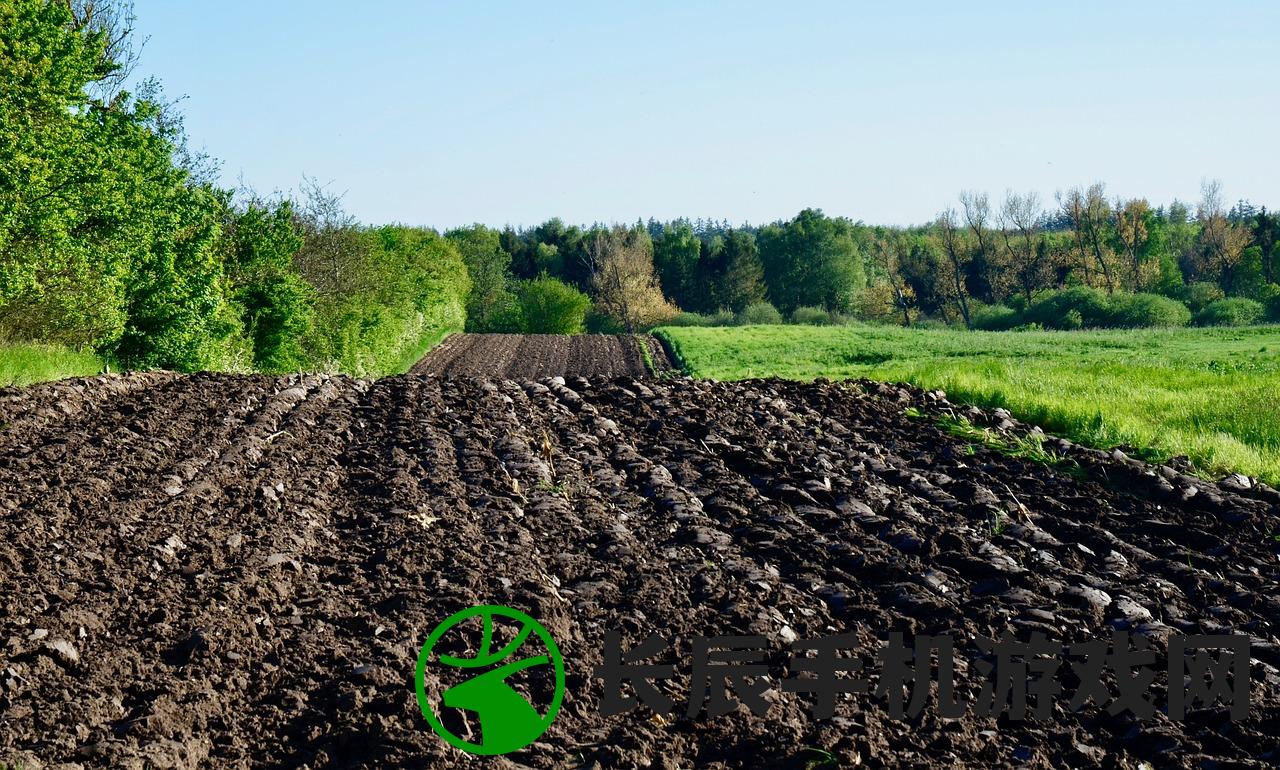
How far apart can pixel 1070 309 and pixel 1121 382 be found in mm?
42858

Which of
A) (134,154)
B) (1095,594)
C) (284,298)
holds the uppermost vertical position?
(134,154)

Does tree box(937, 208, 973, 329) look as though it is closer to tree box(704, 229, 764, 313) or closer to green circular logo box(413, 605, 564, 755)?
tree box(704, 229, 764, 313)

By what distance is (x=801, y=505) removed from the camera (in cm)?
941

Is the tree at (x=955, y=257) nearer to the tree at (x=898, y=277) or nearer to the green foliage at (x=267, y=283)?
the tree at (x=898, y=277)

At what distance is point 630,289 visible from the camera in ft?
273

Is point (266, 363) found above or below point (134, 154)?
below

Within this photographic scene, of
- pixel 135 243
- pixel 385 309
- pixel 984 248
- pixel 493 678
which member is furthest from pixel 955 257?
pixel 493 678

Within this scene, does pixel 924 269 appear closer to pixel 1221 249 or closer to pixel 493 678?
pixel 1221 249

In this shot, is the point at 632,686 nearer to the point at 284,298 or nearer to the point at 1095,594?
the point at 1095,594

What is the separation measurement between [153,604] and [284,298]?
2158cm

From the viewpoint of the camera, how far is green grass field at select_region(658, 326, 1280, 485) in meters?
12.4

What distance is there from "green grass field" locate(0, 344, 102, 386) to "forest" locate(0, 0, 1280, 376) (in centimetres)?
80

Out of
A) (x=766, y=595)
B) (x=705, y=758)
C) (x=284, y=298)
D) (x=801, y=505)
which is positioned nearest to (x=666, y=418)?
(x=801, y=505)

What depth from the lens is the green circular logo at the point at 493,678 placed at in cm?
508
